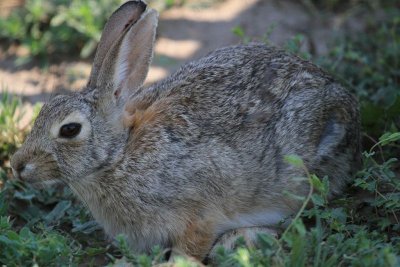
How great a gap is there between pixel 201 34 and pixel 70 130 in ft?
10.4

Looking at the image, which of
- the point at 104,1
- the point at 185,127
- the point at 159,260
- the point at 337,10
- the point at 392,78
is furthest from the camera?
the point at 337,10

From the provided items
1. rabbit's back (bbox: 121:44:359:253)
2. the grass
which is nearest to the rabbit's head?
rabbit's back (bbox: 121:44:359:253)

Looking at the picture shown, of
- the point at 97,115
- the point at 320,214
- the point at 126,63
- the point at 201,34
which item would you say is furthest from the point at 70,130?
the point at 201,34

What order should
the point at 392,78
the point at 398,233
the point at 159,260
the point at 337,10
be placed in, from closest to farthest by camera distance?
1. the point at 159,260
2. the point at 398,233
3. the point at 392,78
4. the point at 337,10

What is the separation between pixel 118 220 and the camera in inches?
182

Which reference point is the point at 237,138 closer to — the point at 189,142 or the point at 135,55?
the point at 189,142

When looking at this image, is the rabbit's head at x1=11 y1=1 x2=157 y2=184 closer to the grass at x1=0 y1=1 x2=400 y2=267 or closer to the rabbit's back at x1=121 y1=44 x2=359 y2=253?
the rabbit's back at x1=121 y1=44 x2=359 y2=253

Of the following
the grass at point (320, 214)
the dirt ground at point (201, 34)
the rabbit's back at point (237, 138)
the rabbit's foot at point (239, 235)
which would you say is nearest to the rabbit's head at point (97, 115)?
the rabbit's back at point (237, 138)

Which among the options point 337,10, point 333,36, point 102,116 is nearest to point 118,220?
point 102,116

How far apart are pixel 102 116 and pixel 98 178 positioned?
381 millimetres

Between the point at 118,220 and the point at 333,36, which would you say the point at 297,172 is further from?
the point at 333,36

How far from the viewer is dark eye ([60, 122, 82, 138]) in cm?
448

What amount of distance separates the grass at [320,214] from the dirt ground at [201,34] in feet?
1.30

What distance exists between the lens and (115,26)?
4.90 meters
